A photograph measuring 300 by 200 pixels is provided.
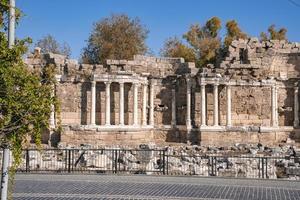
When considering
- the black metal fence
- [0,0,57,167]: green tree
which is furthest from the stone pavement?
[0,0,57,167]: green tree

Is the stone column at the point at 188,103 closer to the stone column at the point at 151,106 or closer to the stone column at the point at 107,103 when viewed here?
the stone column at the point at 151,106

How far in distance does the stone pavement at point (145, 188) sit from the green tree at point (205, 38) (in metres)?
39.4

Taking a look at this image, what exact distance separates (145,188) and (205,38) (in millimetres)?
48557

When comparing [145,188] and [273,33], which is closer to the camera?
[145,188]

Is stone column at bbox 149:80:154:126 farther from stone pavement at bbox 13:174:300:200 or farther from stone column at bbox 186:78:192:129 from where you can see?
stone pavement at bbox 13:174:300:200

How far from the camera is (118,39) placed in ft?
177

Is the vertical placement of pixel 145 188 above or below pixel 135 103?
below

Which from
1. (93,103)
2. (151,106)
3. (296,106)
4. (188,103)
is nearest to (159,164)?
(93,103)

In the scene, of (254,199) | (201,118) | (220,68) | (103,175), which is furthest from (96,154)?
(220,68)

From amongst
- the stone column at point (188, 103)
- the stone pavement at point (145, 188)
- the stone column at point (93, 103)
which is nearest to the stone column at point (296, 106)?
the stone column at point (188, 103)

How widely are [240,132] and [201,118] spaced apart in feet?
9.12

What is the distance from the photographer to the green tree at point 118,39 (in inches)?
2100

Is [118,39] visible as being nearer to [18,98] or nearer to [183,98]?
[183,98]

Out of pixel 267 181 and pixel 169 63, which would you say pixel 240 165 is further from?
pixel 169 63
